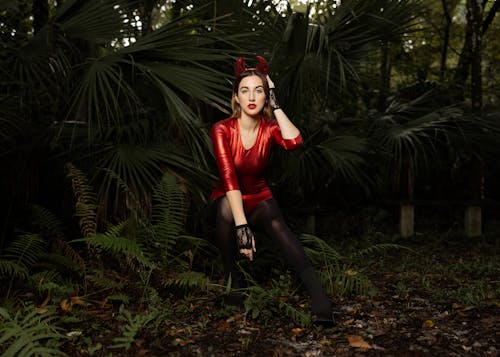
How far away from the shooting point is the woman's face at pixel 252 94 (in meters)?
2.70

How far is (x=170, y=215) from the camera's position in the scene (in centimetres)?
323

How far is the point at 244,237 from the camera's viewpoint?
2.61 m

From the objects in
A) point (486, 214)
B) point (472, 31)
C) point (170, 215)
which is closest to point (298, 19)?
point (170, 215)

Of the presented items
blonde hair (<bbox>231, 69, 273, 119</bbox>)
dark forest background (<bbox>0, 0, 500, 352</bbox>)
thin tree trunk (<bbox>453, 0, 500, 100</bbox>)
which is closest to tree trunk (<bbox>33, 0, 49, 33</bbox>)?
dark forest background (<bbox>0, 0, 500, 352</bbox>)

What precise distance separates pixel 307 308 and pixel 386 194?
4254 millimetres

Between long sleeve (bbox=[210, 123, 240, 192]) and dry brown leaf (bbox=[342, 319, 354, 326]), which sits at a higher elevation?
long sleeve (bbox=[210, 123, 240, 192])

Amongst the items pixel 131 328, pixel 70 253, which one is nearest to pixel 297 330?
pixel 131 328

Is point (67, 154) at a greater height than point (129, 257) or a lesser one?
greater

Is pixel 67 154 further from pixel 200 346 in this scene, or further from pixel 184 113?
pixel 200 346

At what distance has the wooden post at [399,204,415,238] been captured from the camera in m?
6.55

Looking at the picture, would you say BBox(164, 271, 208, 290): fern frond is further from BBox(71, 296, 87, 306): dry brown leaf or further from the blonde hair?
the blonde hair

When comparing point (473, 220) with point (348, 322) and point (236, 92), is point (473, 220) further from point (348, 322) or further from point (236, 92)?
point (236, 92)

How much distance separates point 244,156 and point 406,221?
4.34 metres

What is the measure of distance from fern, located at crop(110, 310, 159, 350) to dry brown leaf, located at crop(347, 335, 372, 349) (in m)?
0.95
